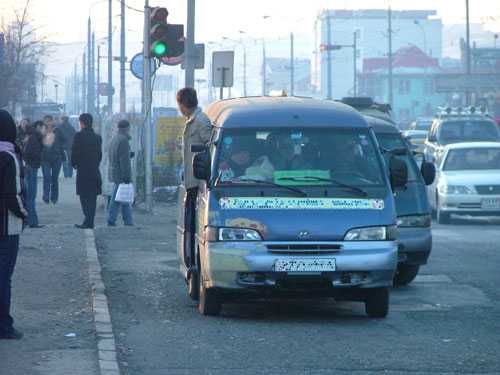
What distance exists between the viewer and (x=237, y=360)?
9.63m

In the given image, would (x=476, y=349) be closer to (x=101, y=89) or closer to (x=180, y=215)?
(x=180, y=215)

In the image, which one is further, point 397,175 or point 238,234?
point 397,175

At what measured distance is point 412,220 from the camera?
14.4 metres

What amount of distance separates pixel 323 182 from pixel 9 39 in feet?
128

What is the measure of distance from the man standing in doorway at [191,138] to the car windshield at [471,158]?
47.0 ft

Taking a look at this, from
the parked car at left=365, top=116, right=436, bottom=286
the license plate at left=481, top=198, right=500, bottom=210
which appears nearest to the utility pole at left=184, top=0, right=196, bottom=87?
the license plate at left=481, top=198, right=500, bottom=210

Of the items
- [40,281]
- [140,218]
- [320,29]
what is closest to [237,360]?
[40,281]

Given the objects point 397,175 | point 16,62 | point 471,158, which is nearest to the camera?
point 397,175

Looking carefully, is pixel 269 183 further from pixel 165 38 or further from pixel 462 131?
pixel 462 131

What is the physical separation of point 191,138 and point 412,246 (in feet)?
9.68

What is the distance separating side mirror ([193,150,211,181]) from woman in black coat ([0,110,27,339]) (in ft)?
6.55

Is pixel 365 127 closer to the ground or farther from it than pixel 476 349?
farther from it

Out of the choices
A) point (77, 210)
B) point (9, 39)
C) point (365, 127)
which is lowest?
point (77, 210)

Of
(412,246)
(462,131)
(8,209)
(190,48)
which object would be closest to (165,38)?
(190,48)
